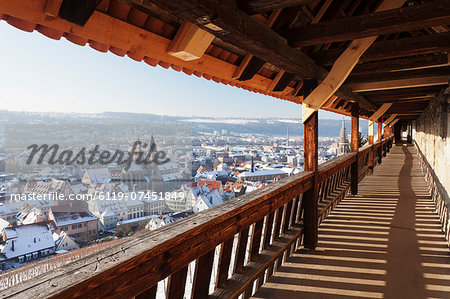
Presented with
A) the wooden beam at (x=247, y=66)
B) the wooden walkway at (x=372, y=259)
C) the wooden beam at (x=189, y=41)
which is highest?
the wooden beam at (x=247, y=66)

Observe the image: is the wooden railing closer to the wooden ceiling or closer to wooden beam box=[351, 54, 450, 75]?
the wooden ceiling

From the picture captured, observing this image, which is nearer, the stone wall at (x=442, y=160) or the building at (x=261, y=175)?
the stone wall at (x=442, y=160)

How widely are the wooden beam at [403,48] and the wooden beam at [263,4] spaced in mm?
1763

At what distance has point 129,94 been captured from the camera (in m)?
46.0

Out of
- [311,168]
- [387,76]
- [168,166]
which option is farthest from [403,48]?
[168,166]

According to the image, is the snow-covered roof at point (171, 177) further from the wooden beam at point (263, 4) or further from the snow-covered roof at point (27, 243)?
the wooden beam at point (263, 4)

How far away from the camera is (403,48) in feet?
9.96

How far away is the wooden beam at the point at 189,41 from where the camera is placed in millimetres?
1890

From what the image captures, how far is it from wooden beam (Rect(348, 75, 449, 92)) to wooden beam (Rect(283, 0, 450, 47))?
289 cm

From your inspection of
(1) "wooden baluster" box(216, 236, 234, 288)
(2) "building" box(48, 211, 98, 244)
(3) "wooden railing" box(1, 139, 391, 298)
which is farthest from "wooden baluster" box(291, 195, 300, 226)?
(2) "building" box(48, 211, 98, 244)

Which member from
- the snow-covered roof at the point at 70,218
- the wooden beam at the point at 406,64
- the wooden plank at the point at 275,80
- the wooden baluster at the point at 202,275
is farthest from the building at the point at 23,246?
the wooden beam at the point at 406,64

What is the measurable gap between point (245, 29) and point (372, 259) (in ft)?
9.57

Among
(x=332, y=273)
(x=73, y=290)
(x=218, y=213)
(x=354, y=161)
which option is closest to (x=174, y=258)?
(x=218, y=213)

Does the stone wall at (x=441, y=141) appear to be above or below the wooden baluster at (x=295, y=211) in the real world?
above
